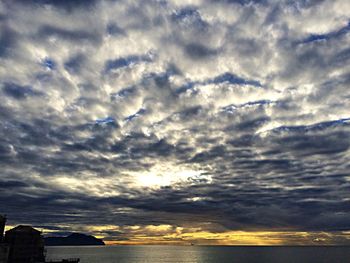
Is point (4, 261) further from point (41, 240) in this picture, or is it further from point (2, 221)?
point (41, 240)

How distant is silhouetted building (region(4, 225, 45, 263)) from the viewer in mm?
122250

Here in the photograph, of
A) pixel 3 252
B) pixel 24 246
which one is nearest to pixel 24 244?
pixel 24 246

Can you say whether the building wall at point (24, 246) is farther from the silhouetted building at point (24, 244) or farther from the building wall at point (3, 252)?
the building wall at point (3, 252)

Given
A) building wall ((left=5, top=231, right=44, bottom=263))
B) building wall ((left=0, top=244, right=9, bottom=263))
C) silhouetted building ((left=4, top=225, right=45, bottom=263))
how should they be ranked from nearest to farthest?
building wall ((left=0, top=244, right=9, bottom=263)), building wall ((left=5, top=231, right=44, bottom=263)), silhouetted building ((left=4, top=225, right=45, bottom=263))

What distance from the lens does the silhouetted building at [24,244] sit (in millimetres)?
122250

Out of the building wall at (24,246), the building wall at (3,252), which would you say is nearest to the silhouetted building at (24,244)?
the building wall at (24,246)

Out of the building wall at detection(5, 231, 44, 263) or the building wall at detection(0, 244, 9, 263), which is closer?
the building wall at detection(0, 244, 9, 263)

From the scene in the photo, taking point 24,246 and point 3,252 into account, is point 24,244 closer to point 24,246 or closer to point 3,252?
point 24,246

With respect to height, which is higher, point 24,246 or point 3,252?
point 24,246

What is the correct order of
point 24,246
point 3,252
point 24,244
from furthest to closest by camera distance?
point 24,244 → point 24,246 → point 3,252

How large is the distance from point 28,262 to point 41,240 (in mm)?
9799

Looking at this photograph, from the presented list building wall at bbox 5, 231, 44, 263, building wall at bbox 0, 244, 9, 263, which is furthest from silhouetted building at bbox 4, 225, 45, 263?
building wall at bbox 0, 244, 9, 263

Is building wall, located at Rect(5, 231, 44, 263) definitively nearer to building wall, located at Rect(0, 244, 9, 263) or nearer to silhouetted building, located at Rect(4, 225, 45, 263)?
silhouetted building, located at Rect(4, 225, 45, 263)

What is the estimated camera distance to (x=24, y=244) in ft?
411
